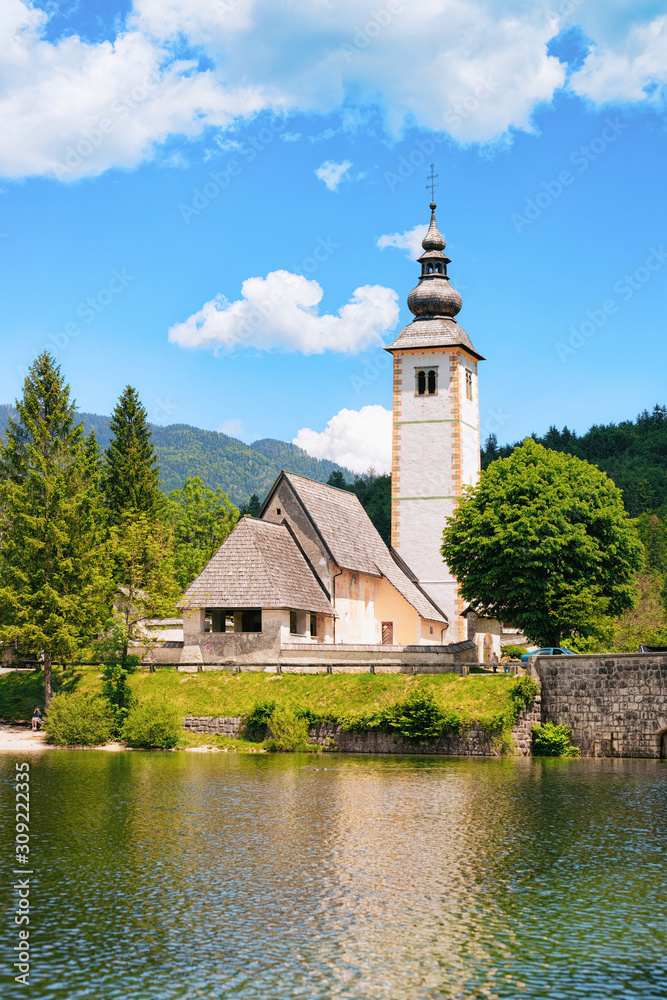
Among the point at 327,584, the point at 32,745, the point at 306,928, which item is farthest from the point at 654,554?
the point at 306,928

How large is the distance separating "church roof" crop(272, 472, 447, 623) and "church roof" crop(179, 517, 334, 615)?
3.06 meters

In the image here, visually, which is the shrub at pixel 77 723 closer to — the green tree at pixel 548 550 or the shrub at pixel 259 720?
the shrub at pixel 259 720

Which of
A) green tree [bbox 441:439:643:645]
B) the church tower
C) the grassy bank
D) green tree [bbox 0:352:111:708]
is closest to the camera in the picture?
the grassy bank

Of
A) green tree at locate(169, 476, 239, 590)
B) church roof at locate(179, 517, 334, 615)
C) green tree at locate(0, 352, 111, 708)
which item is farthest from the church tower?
green tree at locate(0, 352, 111, 708)

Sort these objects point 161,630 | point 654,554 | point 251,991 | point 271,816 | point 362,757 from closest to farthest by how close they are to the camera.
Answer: point 251,991
point 271,816
point 362,757
point 161,630
point 654,554

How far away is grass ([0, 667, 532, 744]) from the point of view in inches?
1545

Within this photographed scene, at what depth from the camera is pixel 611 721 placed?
39250 millimetres

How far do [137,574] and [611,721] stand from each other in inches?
882

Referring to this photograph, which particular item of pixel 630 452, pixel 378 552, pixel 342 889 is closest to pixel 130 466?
pixel 378 552

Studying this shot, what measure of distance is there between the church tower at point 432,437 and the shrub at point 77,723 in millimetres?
25661

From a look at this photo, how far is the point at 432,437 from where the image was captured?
209 feet

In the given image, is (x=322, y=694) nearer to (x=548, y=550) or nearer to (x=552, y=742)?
(x=552, y=742)

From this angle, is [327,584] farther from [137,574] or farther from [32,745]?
[32,745]

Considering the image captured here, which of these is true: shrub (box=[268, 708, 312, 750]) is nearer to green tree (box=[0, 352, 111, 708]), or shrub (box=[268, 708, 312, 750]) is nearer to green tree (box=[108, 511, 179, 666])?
green tree (box=[108, 511, 179, 666])
